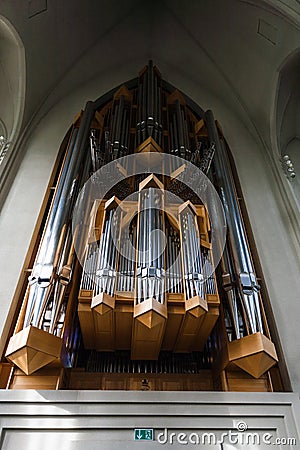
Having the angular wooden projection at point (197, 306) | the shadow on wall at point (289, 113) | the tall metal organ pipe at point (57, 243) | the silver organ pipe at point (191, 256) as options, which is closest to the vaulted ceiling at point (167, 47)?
the shadow on wall at point (289, 113)

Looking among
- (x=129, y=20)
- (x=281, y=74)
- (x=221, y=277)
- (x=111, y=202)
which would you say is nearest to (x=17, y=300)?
(x=111, y=202)

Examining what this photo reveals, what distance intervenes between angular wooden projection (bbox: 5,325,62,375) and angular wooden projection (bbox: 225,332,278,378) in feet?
5.25

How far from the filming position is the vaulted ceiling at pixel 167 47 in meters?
6.37

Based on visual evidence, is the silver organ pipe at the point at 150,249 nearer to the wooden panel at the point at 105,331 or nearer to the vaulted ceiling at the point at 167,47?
the wooden panel at the point at 105,331

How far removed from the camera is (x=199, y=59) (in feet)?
27.1

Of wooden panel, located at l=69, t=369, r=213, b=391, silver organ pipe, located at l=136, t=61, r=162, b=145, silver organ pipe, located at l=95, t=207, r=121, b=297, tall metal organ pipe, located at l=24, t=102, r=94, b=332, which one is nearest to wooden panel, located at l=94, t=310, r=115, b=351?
silver organ pipe, located at l=95, t=207, r=121, b=297

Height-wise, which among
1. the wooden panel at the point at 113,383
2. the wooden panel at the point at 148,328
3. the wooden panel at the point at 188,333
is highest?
the wooden panel at the point at 188,333

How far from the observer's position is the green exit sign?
312 centimetres

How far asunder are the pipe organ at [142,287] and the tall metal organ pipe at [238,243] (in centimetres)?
1

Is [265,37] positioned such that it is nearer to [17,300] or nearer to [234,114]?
[234,114]

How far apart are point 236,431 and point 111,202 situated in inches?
110

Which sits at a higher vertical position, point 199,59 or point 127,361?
point 199,59

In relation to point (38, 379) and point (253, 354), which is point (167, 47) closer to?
point (253, 354)

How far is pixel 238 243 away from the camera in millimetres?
4406
